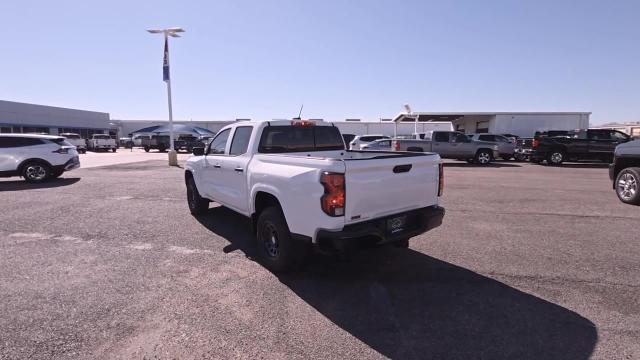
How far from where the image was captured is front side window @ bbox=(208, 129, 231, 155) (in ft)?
19.3

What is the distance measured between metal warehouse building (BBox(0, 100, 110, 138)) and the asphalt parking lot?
166ft

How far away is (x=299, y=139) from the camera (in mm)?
5273

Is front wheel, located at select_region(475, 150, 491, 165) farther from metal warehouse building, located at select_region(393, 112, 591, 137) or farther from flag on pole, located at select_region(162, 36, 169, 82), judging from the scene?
metal warehouse building, located at select_region(393, 112, 591, 137)

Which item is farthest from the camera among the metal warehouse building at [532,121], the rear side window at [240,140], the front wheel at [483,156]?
the metal warehouse building at [532,121]

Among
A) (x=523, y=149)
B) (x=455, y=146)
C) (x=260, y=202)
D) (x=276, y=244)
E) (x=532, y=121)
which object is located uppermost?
(x=532, y=121)

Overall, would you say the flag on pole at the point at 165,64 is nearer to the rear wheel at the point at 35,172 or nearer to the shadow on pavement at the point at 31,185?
the shadow on pavement at the point at 31,185

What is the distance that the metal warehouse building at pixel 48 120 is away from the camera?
43.7 metres

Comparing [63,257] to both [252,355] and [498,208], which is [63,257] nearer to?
[252,355]

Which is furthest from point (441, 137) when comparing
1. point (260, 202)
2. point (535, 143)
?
point (260, 202)

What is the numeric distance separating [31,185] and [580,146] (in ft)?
79.7

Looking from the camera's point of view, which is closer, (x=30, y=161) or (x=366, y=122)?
(x=30, y=161)

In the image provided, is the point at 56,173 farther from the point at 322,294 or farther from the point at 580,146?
the point at 580,146

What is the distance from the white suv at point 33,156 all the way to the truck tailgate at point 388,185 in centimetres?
1326

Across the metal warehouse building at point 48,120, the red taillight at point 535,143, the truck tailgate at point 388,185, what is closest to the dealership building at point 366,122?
the metal warehouse building at point 48,120
